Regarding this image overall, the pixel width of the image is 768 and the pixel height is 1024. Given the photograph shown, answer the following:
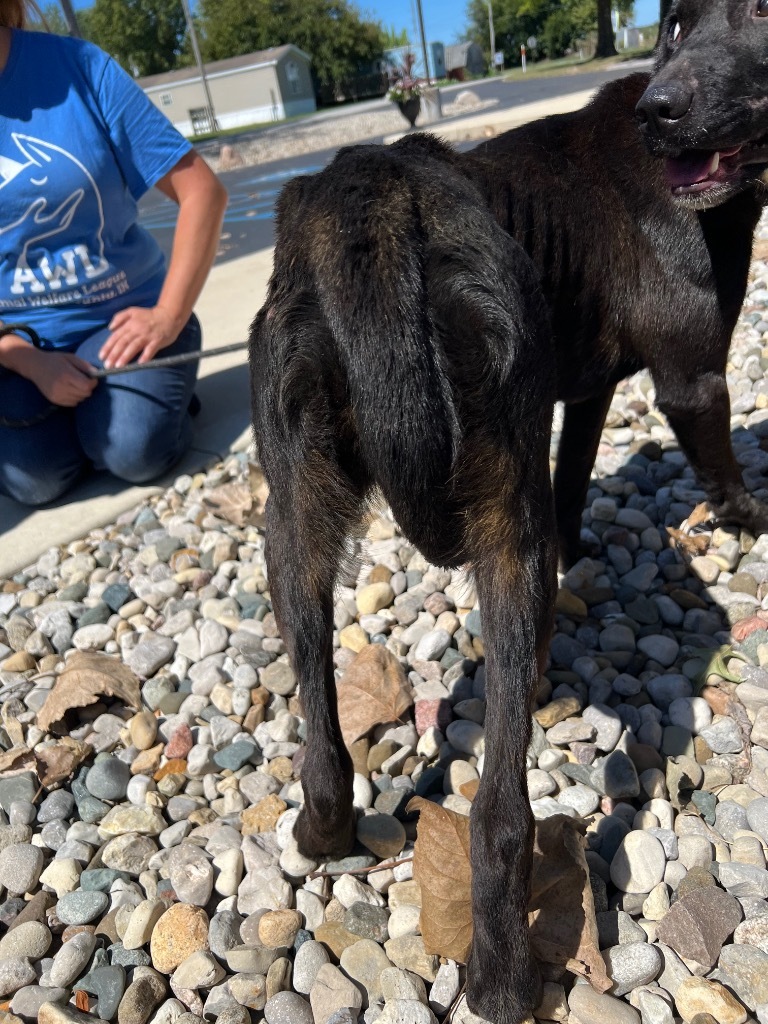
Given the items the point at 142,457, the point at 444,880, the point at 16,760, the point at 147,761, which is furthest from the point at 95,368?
the point at 444,880

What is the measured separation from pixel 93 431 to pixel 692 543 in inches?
101

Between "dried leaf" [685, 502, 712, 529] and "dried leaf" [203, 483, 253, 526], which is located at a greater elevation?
"dried leaf" [203, 483, 253, 526]

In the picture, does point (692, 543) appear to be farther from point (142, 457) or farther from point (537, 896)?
point (142, 457)

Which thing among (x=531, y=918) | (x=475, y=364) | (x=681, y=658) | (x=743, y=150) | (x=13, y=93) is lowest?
(x=681, y=658)

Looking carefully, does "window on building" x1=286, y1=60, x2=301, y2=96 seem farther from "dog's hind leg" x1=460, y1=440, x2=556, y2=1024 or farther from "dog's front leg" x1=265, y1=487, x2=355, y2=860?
"dog's hind leg" x1=460, y1=440, x2=556, y2=1024

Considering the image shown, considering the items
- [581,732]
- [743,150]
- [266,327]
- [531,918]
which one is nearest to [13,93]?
[266,327]

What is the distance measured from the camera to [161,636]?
2754 millimetres

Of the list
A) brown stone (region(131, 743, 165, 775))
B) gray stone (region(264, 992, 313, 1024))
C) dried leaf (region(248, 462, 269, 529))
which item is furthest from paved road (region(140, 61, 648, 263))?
gray stone (region(264, 992, 313, 1024))

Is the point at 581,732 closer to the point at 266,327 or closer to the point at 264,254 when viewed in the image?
the point at 266,327

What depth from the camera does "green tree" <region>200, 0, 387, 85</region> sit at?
6150 centimetres

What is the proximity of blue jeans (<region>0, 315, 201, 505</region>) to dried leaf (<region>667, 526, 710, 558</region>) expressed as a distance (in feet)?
7.42

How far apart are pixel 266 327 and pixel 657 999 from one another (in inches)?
56.1

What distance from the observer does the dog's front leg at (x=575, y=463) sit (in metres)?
2.61

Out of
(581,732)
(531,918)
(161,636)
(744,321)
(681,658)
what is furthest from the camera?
(744,321)
